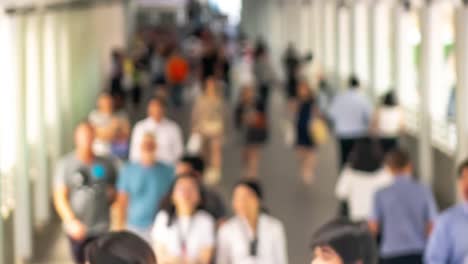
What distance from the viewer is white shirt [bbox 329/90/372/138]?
14.9m

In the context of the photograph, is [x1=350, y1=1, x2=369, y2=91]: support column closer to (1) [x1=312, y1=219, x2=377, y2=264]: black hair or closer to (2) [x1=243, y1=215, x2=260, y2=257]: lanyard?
(2) [x1=243, y1=215, x2=260, y2=257]: lanyard

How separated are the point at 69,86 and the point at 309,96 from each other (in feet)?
15.3

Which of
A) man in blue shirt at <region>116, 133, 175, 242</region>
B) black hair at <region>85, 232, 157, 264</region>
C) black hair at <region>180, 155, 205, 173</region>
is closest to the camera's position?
black hair at <region>85, 232, 157, 264</region>

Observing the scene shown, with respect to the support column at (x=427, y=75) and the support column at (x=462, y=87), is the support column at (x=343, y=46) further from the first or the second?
the support column at (x=462, y=87)

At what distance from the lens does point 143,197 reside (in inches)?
340

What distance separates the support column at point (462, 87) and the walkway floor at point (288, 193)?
1841mm

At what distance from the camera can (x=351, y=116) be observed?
49.1ft

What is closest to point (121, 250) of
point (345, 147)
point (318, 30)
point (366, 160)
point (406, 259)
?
point (406, 259)

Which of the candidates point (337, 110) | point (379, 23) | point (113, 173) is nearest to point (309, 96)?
point (337, 110)

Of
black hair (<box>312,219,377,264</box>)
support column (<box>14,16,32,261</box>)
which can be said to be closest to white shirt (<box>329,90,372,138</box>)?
support column (<box>14,16,32,261</box>)

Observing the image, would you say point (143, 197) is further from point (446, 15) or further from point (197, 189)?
point (446, 15)

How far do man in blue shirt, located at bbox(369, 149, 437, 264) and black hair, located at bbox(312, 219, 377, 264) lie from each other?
4.08 meters

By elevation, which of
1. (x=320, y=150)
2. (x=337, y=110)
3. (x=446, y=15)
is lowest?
(x=320, y=150)

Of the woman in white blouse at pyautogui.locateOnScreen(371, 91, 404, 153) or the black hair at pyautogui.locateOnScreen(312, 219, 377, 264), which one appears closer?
the black hair at pyautogui.locateOnScreen(312, 219, 377, 264)
